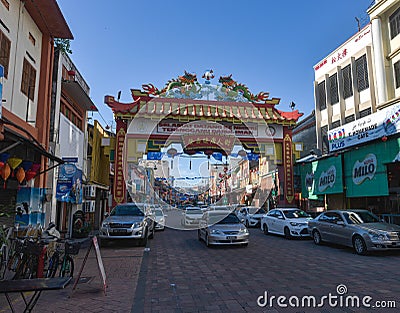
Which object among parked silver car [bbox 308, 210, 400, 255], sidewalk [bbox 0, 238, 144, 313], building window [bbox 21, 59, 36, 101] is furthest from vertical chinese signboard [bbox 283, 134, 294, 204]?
building window [bbox 21, 59, 36, 101]

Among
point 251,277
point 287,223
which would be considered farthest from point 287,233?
point 251,277

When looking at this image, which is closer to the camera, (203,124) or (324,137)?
(203,124)

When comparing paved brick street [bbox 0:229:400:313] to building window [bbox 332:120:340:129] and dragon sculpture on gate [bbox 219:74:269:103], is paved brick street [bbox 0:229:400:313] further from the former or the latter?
building window [bbox 332:120:340:129]

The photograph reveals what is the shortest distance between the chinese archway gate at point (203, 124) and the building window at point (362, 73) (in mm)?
5384

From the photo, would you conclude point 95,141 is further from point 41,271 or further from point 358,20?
point 358,20

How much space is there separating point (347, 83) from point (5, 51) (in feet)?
76.9

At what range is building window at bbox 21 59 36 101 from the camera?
11.0 meters

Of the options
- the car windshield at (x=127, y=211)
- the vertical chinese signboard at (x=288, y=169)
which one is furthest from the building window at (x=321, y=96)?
the car windshield at (x=127, y=211)

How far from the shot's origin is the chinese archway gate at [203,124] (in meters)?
21.5

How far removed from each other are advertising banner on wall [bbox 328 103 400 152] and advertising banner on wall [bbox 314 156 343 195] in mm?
953

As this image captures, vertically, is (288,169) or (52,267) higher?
(288,169)

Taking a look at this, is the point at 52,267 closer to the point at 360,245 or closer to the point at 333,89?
the point at 360,245

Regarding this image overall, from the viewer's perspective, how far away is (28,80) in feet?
37.4

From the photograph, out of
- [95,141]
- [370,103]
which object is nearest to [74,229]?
[95,141]
